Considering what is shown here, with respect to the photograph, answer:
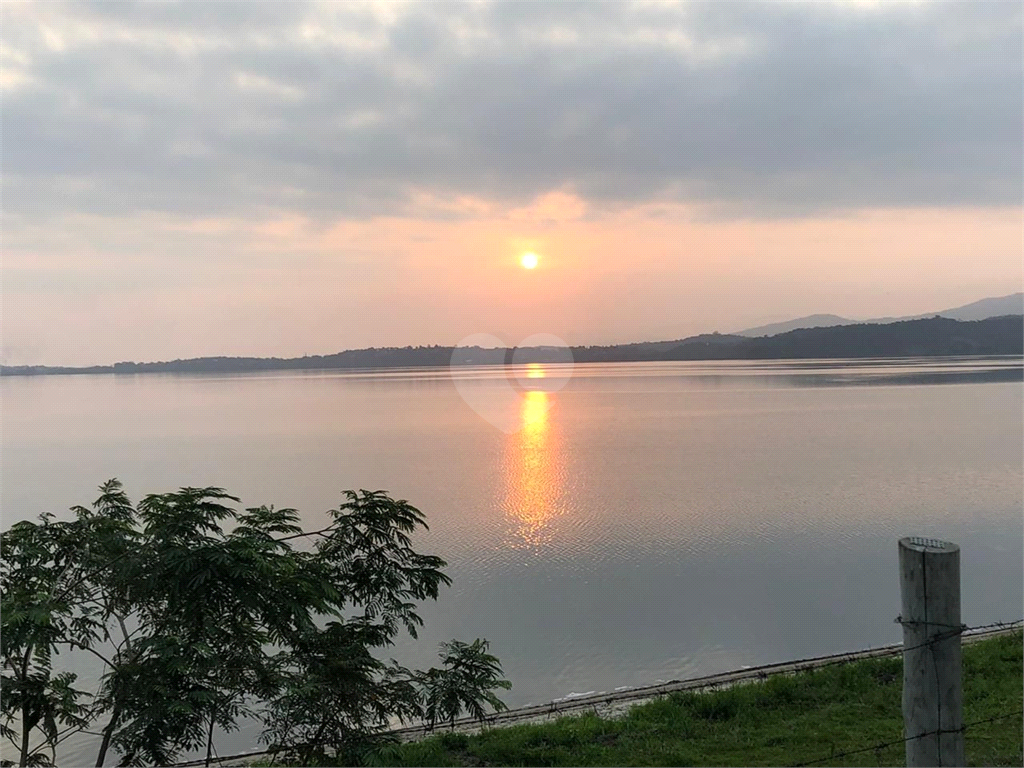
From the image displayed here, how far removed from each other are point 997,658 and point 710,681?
4776 mm

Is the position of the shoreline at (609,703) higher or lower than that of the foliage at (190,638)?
lower

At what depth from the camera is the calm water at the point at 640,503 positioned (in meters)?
19.1

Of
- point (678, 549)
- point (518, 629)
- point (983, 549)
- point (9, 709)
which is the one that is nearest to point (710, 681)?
point (518, 629)

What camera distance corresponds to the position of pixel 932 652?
3930 millimetres

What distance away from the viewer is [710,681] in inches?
538

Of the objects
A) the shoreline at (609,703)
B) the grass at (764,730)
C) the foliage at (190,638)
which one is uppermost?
the foliage at (190,638)

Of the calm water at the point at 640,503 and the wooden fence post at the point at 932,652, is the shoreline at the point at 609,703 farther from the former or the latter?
the wooden fence post at the point at 932,652

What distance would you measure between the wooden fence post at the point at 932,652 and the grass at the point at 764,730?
4.72 meters

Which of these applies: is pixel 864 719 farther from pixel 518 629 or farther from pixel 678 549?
pixel 678 549

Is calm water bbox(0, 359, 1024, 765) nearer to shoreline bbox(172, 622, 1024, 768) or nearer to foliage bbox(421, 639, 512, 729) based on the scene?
shoreline bbox(172, 622, 1024, 768)

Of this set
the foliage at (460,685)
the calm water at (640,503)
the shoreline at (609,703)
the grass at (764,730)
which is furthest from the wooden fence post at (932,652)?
the calm water at (640,503)

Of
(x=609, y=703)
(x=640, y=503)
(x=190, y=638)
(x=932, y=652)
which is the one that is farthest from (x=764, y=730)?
(x=640, y=503)

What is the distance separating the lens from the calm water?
1906cm

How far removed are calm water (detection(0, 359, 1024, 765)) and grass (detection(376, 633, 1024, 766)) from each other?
5.64m
